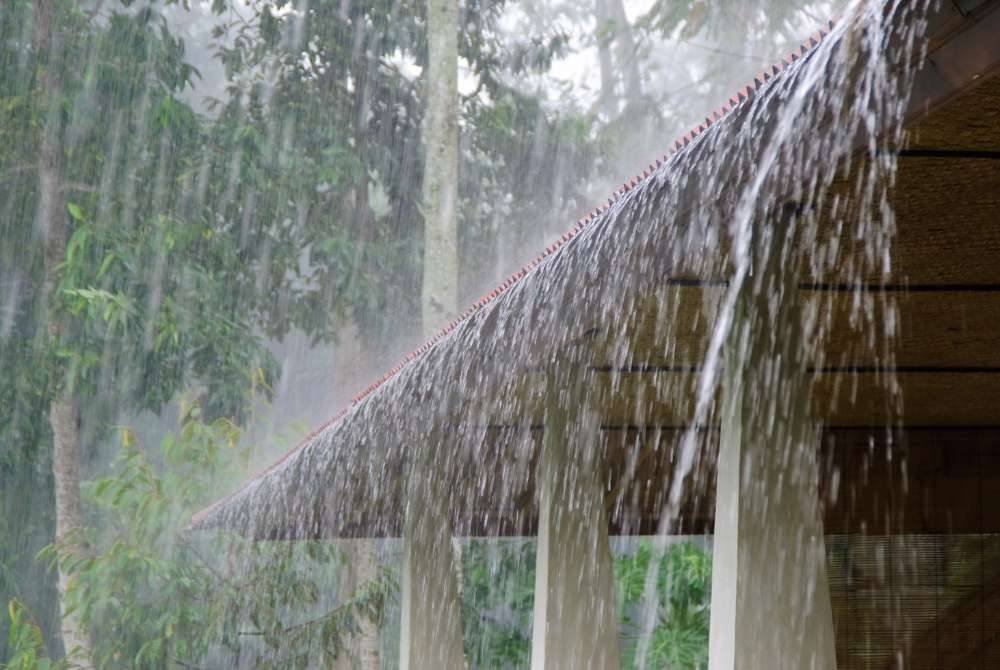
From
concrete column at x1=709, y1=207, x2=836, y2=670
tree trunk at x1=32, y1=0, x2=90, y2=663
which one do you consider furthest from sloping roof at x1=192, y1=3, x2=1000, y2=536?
tree trunk at x1=32, y1=0, x2=90, y2=663

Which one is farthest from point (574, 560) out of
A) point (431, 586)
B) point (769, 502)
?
point (431, 586)

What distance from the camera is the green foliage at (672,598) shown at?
11469 mm

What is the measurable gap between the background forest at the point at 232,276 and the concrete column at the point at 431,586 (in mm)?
5387

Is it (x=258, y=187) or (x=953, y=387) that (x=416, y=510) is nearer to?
(x=953, y=387)

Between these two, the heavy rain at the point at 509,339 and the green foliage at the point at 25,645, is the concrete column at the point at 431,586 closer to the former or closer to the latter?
the heavy rain at the point at 509,339

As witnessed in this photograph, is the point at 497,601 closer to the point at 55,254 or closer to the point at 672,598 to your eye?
the point at 672,598

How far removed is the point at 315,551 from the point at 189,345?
4.17 metres

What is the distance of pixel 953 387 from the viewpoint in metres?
4.74

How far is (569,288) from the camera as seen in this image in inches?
117

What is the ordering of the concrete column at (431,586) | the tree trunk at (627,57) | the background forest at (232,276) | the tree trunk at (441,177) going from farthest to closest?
the tree trunk at (627,57) → the tree trunk at (441,177) → the background forest at (232,276) → the concrete column at (431,586)

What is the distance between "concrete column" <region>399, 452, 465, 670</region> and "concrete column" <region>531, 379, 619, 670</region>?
69.3 inches

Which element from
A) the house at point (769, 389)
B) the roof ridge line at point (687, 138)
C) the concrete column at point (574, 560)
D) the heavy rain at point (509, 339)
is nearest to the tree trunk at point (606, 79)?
the heavy rain at point (509, 339)

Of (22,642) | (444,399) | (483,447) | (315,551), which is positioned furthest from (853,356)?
(22,642)

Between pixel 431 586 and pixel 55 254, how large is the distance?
10670 mm
